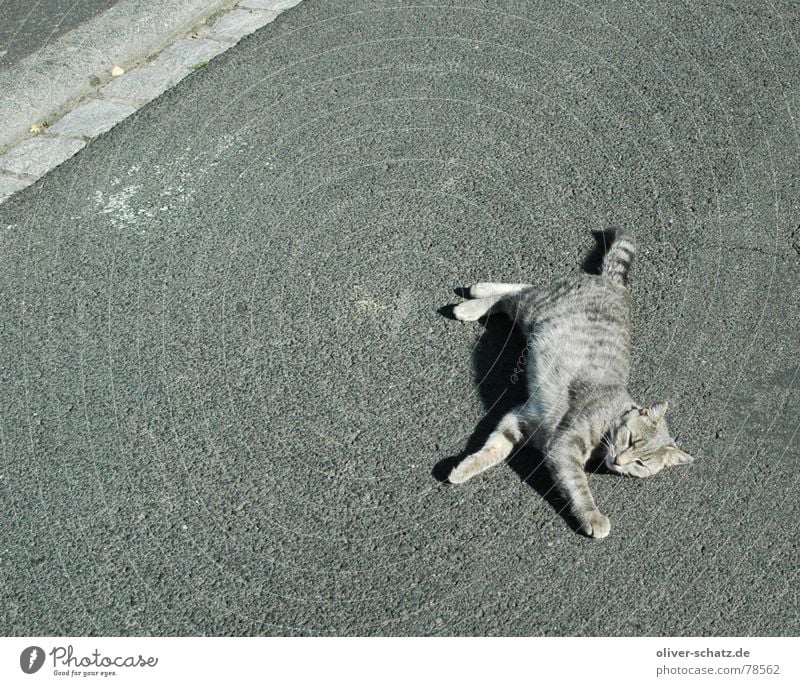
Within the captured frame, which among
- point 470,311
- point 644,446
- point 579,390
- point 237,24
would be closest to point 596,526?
point 644,446

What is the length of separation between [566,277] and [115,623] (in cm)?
263

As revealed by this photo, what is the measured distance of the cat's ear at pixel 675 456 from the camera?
11.9ft

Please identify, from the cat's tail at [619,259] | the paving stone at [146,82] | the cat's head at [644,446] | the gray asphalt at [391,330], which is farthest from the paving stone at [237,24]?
the cat's head at [644,446]

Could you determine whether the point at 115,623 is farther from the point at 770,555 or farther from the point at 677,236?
the point at 677,236

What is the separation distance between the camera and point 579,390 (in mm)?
3939

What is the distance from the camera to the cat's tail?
174 inches

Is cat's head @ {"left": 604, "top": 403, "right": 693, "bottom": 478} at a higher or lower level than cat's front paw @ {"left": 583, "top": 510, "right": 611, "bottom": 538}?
higher

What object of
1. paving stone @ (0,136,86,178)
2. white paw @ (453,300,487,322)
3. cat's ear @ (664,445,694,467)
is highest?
paving stone @ (0,136,86,178)

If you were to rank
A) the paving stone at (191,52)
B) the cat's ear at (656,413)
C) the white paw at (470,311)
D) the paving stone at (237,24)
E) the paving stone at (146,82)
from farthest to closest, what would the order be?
the paving stone at (237,24) < the paving stone at (191,52) < the paving stone at (146,82) < the white paw at (470,311) < the cat's ear at (656,413)

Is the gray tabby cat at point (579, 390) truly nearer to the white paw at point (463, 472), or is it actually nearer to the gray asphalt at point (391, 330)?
the white paw at point (463, 472)

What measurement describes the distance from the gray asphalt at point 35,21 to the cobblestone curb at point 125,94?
2.26 ft
